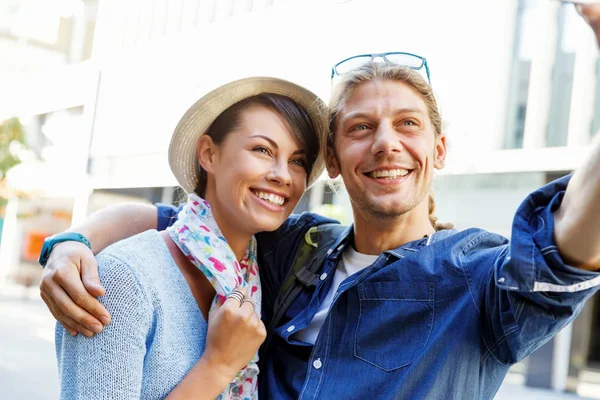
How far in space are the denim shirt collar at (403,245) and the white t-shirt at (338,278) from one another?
29 millimetres

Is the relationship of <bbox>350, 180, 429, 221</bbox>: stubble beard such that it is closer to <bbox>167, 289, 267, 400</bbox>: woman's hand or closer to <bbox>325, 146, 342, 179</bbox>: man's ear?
<bbox>325, 146, 342, 179</bbox>: man's ear

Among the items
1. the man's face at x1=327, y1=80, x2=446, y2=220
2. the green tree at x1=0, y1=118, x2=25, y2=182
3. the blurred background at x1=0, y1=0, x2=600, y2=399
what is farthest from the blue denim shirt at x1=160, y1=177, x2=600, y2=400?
the green tree at x1=0, y1=118, x2=25, y2=182

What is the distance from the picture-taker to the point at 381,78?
186cm

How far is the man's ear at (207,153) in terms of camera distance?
1846 millimetres

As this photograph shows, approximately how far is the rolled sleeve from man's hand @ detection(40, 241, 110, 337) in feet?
2.74

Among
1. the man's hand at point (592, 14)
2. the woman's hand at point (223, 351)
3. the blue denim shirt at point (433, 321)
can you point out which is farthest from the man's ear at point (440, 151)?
the man's hand at point (592, 14)

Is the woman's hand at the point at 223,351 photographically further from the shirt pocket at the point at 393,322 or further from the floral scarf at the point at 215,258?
the shirt pocket at the point at 393,322

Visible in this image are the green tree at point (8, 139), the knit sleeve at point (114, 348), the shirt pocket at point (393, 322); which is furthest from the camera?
the green tree at point (8, 139)

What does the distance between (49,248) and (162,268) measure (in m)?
0.33

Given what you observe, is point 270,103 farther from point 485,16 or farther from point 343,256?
point 485,16

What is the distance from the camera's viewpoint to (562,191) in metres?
1.29

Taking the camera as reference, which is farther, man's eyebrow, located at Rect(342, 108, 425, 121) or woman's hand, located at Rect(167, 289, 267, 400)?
man's eyebrow, located at Rect(342, 108, 425, 121)

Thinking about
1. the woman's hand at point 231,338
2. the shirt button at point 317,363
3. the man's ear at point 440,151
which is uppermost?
the man's ear at point 440,151

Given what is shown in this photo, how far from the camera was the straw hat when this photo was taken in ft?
5.96
